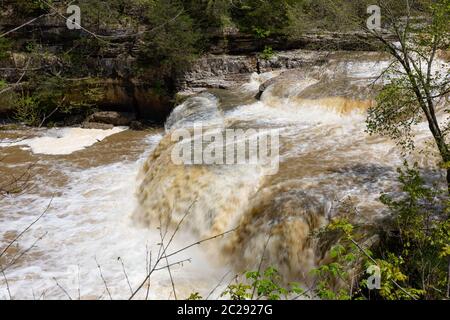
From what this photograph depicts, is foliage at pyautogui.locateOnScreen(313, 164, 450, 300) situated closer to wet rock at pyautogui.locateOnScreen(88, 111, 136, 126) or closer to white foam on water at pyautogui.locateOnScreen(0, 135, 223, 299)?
white foam on water at pyautogui.locateOnScreen(0, 135, 223, 299)

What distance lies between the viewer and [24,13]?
14484 millimetres

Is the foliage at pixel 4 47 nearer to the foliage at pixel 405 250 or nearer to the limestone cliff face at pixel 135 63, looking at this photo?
the limestone cliff face at pixel 135 63

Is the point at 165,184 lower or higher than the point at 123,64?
lower

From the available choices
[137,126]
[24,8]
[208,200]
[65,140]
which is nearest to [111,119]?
[137,126]

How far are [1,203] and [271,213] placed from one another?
225 inches

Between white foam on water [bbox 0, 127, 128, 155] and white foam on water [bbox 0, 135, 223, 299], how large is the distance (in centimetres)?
277

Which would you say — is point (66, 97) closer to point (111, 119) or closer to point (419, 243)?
point (111, 119)

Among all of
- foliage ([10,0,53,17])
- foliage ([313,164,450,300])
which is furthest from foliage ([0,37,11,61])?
foliage ([313,164,450,300])

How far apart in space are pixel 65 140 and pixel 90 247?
697cm

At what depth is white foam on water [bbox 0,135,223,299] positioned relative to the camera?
17.6ft

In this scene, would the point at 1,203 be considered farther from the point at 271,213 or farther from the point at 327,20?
the point at 327,20

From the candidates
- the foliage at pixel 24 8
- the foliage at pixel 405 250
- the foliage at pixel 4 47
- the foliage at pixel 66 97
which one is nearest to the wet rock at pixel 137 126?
the foliage at pixel 66 97
